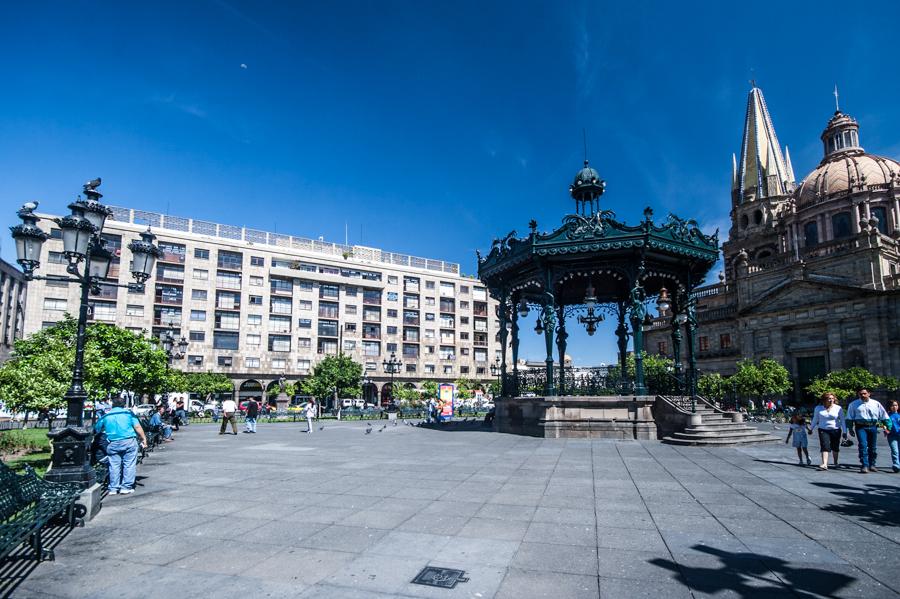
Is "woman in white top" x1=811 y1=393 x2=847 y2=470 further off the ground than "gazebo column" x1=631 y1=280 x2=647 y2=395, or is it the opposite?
"gazebo column" x1=631 y1=280 x2=647 y2=395

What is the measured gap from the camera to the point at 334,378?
5288 cm

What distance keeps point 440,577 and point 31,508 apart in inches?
168

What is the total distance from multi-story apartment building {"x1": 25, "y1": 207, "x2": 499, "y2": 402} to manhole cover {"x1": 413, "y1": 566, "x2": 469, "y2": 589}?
181 ft

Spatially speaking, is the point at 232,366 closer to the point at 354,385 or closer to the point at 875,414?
the point at 354,385

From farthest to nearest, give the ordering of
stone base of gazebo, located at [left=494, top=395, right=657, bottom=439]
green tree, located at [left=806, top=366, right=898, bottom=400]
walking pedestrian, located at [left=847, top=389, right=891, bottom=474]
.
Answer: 1. green tree, located at [left=806, top=366, right=898, bottom=400]
2. stone base of gazebo, located at [left=494, top=395, right=657, bottom=439]
3. walking pedestrian, located at [left=847, top=389, right=891, bottom=474]

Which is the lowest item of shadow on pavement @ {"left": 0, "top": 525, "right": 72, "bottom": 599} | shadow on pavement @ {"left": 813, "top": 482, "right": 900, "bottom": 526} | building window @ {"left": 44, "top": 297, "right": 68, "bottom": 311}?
shadow on pavement @ {"left": 813, "top": 482, "right": 900, "bottom": 526}

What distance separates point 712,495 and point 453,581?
5.29 metres

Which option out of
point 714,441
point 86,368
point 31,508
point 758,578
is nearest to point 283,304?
point 86,368

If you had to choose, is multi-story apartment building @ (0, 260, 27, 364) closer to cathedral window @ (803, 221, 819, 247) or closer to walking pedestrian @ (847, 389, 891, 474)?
walking pedestrian @ (847, 389, 891, 474)

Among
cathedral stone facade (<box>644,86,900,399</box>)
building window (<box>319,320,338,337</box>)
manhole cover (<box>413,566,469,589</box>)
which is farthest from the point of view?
building window (<box>319,320,338,337</box>)

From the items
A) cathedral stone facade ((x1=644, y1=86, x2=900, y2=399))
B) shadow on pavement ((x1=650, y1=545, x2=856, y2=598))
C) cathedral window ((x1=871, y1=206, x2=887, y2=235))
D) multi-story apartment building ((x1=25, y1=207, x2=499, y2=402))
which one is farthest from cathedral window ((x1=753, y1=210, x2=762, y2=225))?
shadow on pavement ((x1=650, y1=545, x2=856, y2=598))

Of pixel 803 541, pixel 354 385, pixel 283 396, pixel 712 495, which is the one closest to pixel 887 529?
pixel 803 541

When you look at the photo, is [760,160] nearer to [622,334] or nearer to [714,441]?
[622,334]

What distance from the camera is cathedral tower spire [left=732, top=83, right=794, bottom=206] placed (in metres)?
64.1
